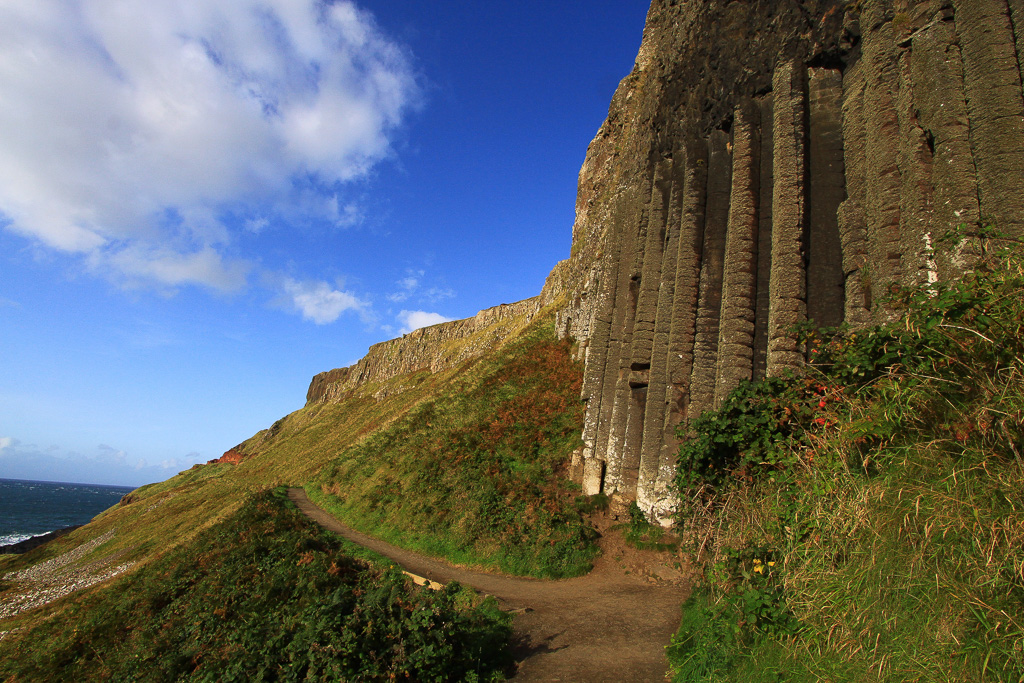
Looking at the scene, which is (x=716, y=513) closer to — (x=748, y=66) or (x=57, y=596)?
(x=748, y=66)

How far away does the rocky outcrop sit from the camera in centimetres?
4444

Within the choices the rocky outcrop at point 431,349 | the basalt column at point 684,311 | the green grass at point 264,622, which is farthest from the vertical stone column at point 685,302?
the rocky outcrop at point 431,349

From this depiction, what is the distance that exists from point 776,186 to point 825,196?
0.99 m

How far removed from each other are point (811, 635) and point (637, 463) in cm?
966

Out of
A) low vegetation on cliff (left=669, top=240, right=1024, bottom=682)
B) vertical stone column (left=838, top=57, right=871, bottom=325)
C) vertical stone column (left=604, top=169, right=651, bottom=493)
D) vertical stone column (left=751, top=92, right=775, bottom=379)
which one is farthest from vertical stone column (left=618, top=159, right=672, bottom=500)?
low vegetation on cliff (left=669, top=240, right=1024, bottom=682)

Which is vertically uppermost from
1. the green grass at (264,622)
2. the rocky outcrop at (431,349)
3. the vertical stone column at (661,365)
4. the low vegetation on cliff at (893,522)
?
the rocky outcrop at (431,349)

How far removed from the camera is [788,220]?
1045cm

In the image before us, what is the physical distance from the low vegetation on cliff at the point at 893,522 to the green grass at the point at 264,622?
321 cm

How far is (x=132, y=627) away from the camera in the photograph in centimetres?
1276

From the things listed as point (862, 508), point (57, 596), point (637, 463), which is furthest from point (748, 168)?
Result: point (57, 596)

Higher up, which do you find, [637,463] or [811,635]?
[637,463]

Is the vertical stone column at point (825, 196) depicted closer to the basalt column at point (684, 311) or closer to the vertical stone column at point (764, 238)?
the vertical stone column at point (764, 238)

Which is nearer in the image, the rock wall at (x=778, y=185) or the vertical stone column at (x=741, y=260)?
the rock wall at (x=778, y=185)

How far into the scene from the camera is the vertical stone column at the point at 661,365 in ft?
40.7
